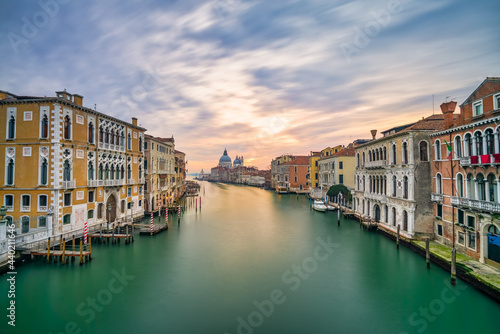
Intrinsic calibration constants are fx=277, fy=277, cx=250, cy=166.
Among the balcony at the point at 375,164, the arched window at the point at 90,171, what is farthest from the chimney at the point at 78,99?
the balcony at the point at 375,164

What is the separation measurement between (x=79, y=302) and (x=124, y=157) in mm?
Result: 16736

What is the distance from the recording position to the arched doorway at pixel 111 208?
24531 mm

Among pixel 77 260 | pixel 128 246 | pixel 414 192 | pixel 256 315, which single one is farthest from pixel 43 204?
pixel 414 192

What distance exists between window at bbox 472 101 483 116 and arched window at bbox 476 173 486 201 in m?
3.42

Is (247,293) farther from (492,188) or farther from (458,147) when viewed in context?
(458,147)

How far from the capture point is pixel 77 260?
17.0 metres

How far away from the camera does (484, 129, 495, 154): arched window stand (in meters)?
13.9

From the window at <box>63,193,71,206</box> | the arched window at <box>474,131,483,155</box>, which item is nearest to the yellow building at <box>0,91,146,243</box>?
the window at <box>63,193,71,206</box>

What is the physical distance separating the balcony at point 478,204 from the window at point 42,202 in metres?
25.6

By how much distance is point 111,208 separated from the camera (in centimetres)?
2519

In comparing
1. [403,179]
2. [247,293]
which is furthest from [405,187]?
[247,293]

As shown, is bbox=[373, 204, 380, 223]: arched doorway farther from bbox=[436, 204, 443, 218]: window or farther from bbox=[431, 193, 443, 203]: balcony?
bbox=[431, 193, 443, 203]: balcony

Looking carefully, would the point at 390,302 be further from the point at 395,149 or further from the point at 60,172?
the point at 60,172

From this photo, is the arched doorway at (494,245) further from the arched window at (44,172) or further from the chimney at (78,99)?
the chimney at (78,99)
